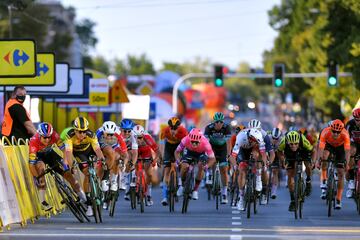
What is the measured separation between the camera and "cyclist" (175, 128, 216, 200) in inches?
934

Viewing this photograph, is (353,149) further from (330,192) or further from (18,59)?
(18,59)

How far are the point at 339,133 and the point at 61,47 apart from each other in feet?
273

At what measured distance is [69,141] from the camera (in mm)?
20266

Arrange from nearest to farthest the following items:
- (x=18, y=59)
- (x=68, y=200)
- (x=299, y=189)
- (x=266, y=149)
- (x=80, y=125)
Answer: (x=80, y=125) < (x=68, y=200) < (x=299, y=189) < (x=266, y=149) < (x=18, y=59)

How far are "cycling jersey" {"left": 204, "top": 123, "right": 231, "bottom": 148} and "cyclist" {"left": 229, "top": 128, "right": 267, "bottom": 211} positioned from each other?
2.64m

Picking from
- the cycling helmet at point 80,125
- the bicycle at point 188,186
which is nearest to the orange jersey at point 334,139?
the bicycle at point 188,186

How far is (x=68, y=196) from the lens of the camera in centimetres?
2028

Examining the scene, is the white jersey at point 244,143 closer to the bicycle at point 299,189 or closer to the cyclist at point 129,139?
the bicycle at point 299,189

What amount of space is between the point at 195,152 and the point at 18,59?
496 centimetres

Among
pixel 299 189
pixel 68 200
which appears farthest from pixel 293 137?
pixel 68 200

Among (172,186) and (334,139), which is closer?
(334,139)

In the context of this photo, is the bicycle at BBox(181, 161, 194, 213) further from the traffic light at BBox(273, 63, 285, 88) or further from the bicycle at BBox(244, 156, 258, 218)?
the traffic light at BBox(273, 63, 285, 88)

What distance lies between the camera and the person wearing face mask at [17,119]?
73.8 ft

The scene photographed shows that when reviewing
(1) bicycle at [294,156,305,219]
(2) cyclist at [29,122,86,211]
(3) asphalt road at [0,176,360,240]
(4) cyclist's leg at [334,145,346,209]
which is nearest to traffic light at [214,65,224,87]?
(3) asphalt road at [0,176,360,240]
